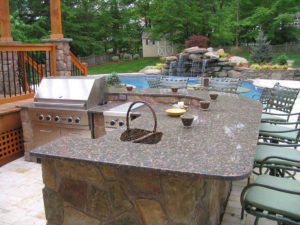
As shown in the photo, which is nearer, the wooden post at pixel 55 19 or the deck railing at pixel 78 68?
the wooden post at pixel 55 19

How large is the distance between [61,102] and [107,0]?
19.9 m

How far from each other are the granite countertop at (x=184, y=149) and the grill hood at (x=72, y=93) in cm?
132

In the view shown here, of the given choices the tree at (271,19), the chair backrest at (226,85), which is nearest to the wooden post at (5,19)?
the chair backrest at (226,85)

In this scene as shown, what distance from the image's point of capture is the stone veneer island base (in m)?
1.86

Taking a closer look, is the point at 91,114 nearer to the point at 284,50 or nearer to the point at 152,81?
the point at 152,81

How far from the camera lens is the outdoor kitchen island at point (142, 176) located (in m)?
1.83

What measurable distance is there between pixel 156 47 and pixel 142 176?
24.3 m

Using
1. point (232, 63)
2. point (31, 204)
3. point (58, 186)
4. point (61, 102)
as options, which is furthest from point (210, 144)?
point (232, 63)

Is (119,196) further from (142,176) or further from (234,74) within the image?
(234,74)

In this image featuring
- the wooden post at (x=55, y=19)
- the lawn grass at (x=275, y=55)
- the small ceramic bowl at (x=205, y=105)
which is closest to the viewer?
the small ceramic bowl at (x=205, y=105)

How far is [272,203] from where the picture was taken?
2.15 m

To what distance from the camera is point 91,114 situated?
4.11 metres

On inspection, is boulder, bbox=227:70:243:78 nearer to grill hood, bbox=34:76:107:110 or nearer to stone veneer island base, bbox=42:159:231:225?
grill hood, bbox=34:76:107:110

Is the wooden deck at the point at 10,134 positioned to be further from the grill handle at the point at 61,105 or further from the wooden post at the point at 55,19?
the wooden post at the point at 55,19
